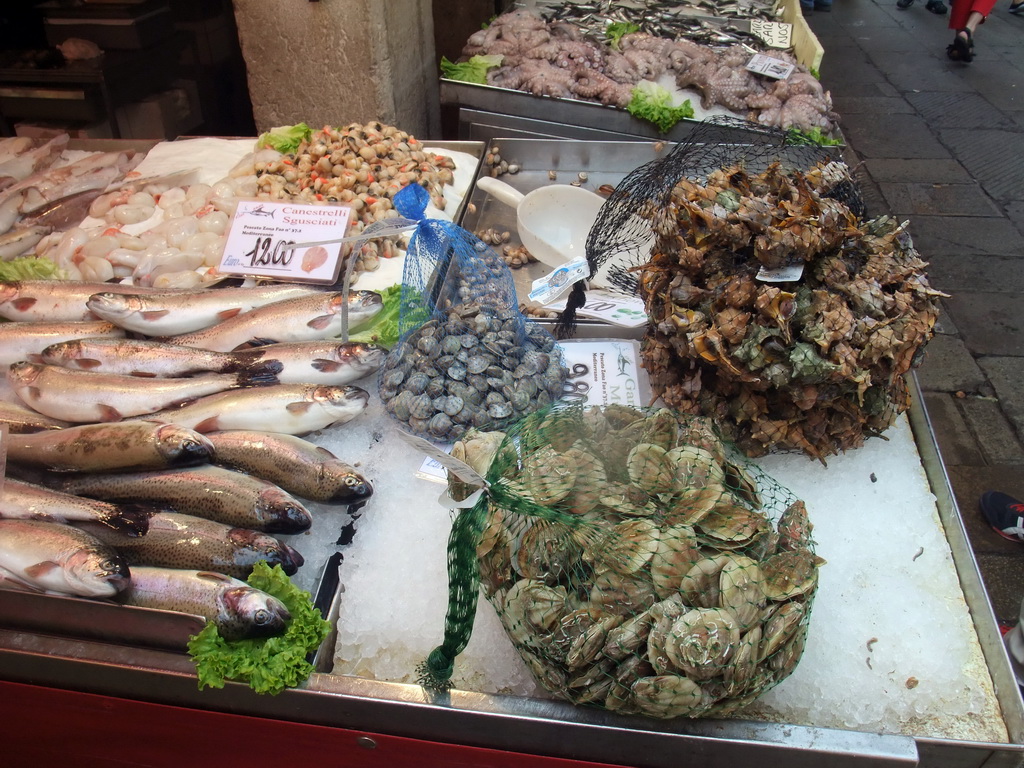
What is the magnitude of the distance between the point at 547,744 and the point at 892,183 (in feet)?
22.1

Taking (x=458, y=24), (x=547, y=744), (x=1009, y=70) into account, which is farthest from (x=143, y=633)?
(x=1009, y=70)

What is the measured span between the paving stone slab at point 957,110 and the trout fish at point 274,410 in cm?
804

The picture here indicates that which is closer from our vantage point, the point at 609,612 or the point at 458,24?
the point at 609,612

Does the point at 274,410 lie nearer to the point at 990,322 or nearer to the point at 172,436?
the point at 172,436

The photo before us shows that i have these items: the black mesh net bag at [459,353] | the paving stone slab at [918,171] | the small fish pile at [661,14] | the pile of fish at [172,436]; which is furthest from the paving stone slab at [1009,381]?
the pile of fish at [172,436]

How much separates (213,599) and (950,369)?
15.6ft

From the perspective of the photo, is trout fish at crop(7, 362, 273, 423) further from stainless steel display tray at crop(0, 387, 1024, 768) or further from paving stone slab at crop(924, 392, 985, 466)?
paving stone slab at crop(924, 392, 985, 466)

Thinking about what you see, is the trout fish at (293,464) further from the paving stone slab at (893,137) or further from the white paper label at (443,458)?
the paving stone slab at (893,137)

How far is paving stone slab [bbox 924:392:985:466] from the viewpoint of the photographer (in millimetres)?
3992

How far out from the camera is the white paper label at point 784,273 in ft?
5.92

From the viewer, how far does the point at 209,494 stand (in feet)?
6.63

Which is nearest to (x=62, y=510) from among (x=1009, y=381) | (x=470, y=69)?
(x=470, y=69)

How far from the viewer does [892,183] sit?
661 cm

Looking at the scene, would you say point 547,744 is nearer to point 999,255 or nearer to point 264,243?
point 264,243
